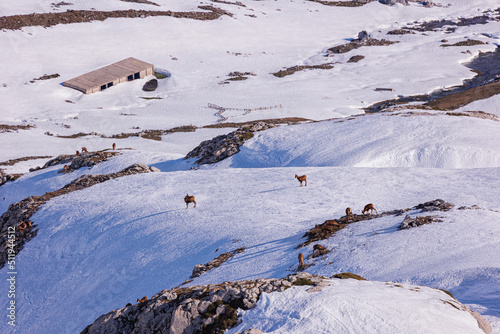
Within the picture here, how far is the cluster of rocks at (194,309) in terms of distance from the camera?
41.2 feet

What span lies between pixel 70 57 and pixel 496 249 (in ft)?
330

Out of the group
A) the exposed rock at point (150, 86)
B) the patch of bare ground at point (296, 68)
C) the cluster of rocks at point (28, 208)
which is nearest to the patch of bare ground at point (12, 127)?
the exposed rock at point (150, 86)

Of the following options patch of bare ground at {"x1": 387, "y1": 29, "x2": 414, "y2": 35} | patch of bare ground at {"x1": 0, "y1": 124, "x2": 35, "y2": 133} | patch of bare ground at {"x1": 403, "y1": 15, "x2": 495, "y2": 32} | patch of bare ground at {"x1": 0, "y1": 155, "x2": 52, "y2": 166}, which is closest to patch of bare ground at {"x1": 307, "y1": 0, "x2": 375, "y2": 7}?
patch of bare ground at {"x1": 403, "y1": 15, "x2": 495, "y2": 32}

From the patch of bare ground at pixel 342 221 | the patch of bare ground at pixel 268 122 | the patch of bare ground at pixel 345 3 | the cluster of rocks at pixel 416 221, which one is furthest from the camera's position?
the patch of bare ground at pixel 345 3

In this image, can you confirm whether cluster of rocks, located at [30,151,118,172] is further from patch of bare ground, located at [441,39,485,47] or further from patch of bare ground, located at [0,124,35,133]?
patch of bare ground, located at [441,39,485,47]

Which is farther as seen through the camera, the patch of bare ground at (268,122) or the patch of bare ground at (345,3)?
the patch of bare ground at (345,3)

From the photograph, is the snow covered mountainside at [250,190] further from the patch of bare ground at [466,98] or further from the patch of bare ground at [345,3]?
the patch of bare ground at [345,3]

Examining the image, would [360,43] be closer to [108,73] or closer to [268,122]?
[268,122]

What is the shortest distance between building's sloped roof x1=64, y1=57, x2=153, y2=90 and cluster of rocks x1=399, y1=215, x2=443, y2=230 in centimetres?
7822

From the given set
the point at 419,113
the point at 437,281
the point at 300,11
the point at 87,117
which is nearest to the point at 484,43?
the point at 300,11

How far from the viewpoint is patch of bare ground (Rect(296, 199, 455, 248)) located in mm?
21750

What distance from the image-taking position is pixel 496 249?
58.8 feet

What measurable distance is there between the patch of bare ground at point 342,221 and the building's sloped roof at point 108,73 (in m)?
75.2

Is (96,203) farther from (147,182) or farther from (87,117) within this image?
(87,117)
